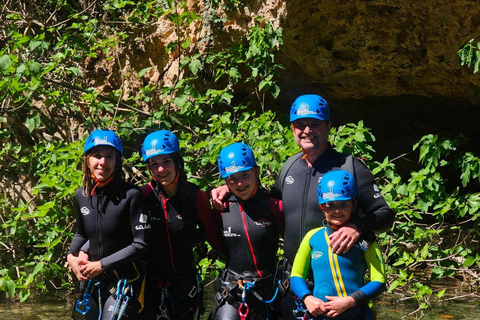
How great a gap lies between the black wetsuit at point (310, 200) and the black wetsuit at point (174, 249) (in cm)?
60

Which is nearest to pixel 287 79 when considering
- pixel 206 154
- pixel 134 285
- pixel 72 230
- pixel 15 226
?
pixel 206 154

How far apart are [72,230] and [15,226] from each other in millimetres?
1026

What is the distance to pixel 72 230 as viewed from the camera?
7.00 meters

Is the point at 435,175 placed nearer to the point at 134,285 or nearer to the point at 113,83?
the point at 134,285

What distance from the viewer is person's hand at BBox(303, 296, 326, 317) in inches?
157

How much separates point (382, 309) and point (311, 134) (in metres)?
3.18

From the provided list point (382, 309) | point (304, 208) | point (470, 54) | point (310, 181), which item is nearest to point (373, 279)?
point (304, 208)

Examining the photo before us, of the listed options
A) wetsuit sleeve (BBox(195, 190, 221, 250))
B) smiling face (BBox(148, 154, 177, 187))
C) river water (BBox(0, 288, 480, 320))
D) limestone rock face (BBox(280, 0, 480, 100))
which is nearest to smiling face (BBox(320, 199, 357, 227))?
wetsuit sleeve (BBox(195, 190, 221, 250))

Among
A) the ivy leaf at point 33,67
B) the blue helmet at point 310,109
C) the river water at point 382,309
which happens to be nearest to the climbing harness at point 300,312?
the blue helmet at point 310,109

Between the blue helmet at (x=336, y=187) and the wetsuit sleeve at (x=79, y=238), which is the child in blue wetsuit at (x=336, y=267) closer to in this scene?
the blue helmet at (x=336, y=187)

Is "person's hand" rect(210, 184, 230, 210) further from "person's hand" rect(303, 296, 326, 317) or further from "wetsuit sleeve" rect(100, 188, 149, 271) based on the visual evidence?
"person's hand" rect(303, 296, 326, 317)

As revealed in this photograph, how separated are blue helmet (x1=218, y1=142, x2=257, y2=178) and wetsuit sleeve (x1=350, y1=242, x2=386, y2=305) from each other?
1.02 meters

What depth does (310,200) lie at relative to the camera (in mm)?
4449

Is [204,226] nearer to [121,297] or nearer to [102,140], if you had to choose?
[121,297]
